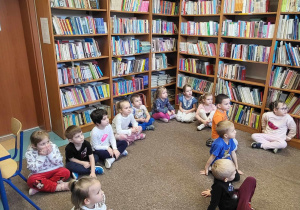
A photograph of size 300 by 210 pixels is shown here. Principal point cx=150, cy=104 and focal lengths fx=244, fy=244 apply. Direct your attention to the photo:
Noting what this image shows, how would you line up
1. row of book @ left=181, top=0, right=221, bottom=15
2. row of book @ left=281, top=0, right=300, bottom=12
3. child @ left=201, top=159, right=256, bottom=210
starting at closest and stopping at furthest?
1. child @ left=201, top=159, right=256, bottom=210
2. row of book @ left=281, top=0, right=300, bottom=12
3. row of book @ left=181, top=0, right=221, bottom=15

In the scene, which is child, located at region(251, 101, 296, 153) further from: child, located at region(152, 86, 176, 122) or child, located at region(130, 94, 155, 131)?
child, located at region(130, 94, 155, 131)

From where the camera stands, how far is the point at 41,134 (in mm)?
2391

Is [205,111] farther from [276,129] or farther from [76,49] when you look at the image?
[76,49]

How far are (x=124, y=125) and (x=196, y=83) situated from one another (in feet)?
6.13

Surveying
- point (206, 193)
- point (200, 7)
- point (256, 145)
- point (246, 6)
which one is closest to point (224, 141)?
point (206, 193)

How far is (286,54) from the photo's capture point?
134 inches

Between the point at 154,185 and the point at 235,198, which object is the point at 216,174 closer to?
the point at 235,198

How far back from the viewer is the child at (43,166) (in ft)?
7.88

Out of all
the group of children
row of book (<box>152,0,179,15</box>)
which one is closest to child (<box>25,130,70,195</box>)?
the group of children

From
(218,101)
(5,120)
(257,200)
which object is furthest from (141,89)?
(257,200)

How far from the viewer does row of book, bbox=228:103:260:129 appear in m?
3.88

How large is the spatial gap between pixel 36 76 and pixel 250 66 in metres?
3.46

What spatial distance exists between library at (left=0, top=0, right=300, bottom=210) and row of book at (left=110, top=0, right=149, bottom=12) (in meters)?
0.02

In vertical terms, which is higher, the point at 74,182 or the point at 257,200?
the point at 74,182
